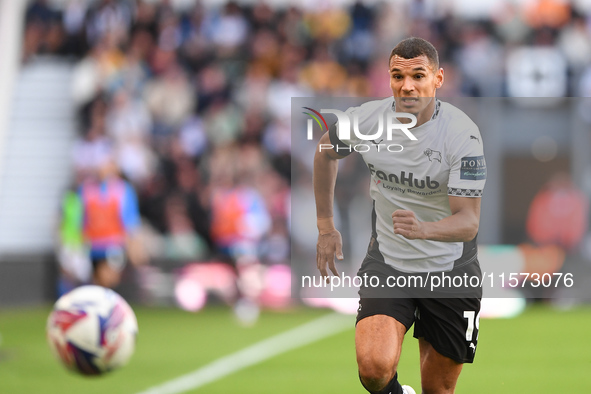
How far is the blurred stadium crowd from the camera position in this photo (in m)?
15.7

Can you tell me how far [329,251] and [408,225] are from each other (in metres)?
0.61

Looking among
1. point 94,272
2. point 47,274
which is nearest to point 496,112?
point 94,272

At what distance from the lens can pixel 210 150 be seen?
16578 millimetres

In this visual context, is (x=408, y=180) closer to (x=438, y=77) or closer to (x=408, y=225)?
(x=408, y=225)

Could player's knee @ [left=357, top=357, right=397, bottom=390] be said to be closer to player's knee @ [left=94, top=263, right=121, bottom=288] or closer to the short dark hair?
the short dark hair

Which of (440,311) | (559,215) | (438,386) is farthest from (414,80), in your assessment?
(559,215)

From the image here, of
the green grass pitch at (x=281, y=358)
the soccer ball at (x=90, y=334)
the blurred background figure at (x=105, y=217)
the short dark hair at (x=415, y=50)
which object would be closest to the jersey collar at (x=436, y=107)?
the short dark hair at (x=415, y=50)

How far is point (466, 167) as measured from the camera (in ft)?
17.4

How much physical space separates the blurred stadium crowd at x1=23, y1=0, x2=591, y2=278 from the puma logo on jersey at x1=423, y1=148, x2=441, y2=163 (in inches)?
371

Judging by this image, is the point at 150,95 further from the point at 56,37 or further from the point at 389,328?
the point at 389,328

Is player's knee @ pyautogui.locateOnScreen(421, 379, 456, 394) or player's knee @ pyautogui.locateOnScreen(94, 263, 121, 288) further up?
player's knee @ pyautogui.locateOnScreen(421, 379, 456, 394)

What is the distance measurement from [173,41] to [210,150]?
3252mm

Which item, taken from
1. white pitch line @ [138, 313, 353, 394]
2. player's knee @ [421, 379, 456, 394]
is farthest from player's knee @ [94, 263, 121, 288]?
player's knee @ [421, 379, 456, 394]

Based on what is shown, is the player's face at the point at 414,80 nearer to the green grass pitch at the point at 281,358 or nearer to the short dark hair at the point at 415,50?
the short dark hair at the point at 415,50
